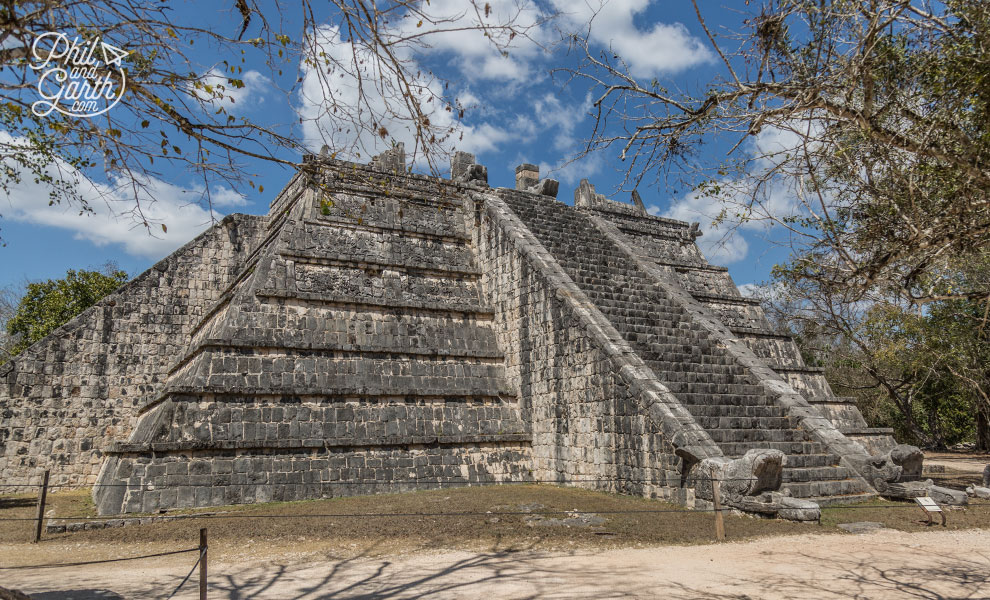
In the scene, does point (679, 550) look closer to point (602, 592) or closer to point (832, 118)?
point (602, 592)

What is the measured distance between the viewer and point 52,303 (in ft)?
56.2

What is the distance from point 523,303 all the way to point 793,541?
6.48m

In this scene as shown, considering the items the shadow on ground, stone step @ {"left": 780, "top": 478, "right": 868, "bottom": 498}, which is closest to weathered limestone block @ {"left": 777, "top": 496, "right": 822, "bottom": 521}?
stone step @ {"left": 780, "top": 478, "right": 868, "bottom": 498}

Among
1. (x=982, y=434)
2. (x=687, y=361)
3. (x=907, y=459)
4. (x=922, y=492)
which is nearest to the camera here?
(x=922, y=492)

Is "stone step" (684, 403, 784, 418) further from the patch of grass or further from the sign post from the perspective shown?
the sign post

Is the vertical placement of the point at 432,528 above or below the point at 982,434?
below

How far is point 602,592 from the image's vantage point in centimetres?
509

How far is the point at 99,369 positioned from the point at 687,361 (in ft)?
37.0

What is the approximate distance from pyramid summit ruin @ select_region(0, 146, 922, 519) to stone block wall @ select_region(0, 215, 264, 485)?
0.12 feet

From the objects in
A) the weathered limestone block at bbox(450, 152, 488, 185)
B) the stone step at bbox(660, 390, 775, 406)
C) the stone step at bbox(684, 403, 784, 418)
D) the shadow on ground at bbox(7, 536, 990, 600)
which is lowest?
the shadow on ground at bbox(7, 536, 990, 600)

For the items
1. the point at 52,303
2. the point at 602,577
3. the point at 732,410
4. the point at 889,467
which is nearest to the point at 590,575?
the point at 602,577

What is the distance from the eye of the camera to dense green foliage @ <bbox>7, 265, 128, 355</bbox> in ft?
55.7

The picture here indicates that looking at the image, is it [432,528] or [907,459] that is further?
[907,459]

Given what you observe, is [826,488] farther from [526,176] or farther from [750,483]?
[526,176]
